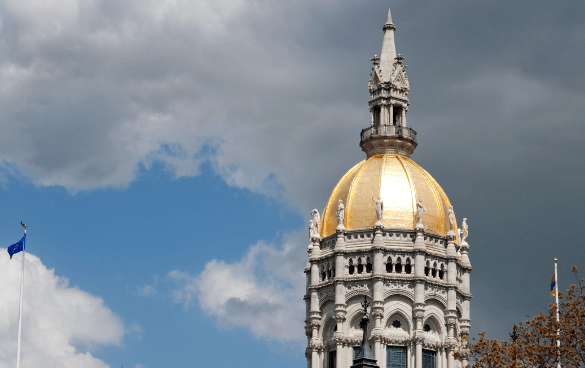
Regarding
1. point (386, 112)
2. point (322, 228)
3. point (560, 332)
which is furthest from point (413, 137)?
point (560, 332)

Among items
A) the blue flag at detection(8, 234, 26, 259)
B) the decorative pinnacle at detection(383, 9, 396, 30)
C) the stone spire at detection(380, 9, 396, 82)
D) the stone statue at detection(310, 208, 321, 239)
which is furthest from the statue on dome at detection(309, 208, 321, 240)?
the blue flag at detection(8, 234, 26, 259)

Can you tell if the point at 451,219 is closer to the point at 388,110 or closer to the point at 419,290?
the point at 419,290

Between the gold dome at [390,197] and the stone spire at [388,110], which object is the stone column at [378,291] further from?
the stone spire at [388,110]

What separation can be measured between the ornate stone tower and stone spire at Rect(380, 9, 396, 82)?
8.29 metres

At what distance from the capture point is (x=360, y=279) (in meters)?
123

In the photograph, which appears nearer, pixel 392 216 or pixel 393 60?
pixel 392 216

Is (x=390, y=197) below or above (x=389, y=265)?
above

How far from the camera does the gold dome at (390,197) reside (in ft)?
414

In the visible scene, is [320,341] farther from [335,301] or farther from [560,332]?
[560,332]

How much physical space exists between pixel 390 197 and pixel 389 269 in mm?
7648

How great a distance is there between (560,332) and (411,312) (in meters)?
43.5

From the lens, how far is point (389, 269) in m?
124

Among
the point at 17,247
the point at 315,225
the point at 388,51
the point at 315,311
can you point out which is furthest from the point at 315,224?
the point at 17,247

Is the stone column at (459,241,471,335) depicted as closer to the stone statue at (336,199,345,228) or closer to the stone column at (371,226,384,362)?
the stone column at (371,226,384,362)
